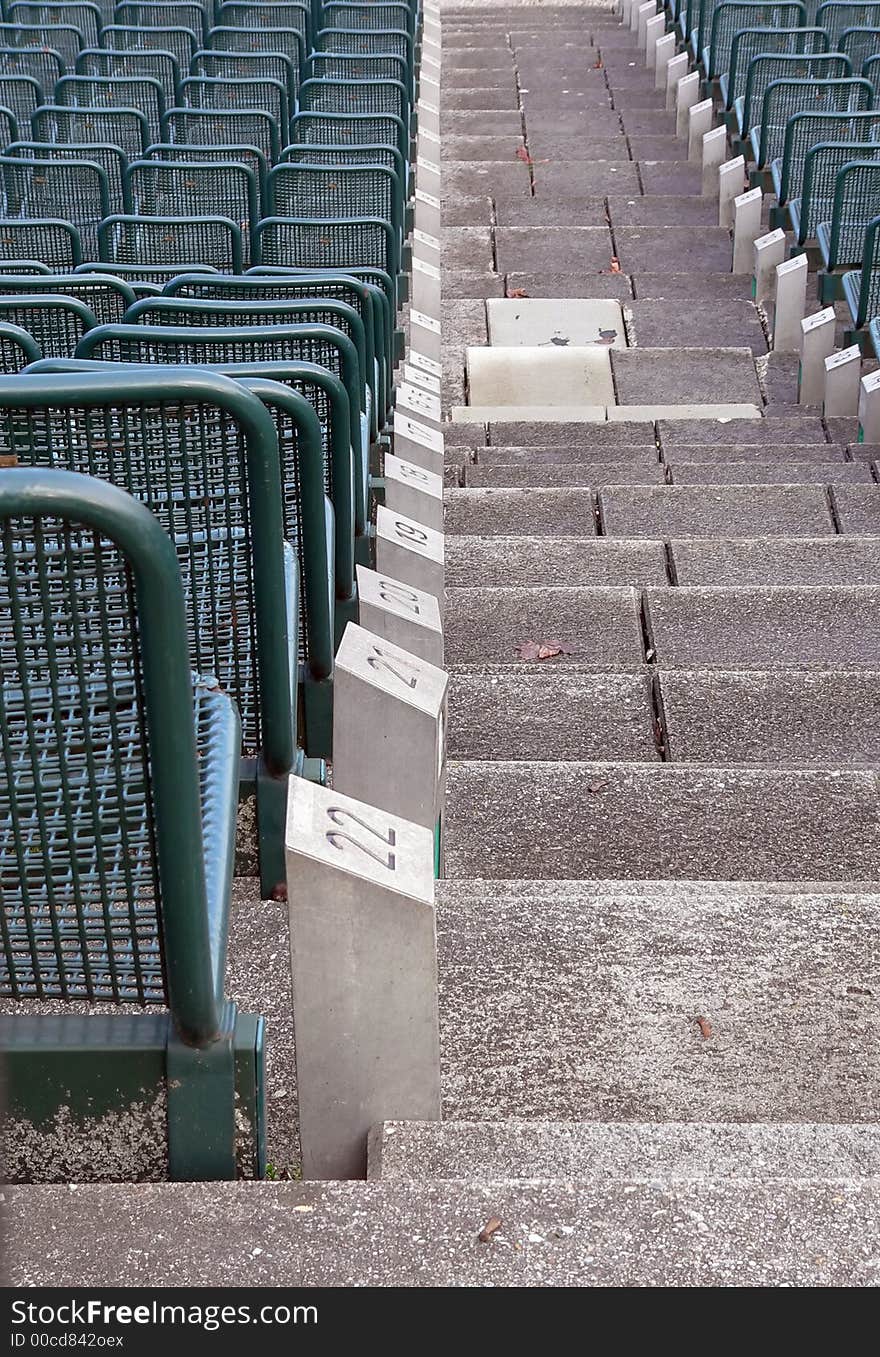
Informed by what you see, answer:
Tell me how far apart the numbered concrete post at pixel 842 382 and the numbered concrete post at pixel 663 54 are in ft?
24.6

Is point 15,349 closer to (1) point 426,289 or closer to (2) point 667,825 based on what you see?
(2) point 667,825

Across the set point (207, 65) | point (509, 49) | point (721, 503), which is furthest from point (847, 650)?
point (509, 49)

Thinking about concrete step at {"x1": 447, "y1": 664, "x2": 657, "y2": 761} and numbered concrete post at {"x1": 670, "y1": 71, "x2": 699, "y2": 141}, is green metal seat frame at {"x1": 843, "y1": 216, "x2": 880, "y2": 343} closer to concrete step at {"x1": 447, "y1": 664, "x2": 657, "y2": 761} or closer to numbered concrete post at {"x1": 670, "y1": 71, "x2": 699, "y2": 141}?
concrete step at {"x1": 447, "y1": 664, "x2": 657, "y2": 761}

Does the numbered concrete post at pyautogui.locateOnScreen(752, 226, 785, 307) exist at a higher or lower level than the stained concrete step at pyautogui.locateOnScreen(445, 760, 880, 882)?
higher

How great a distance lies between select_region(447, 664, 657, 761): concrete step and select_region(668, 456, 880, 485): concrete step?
2626 millimetres

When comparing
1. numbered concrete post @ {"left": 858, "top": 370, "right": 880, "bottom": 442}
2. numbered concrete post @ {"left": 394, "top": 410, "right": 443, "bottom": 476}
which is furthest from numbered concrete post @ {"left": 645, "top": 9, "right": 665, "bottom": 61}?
numbered concrete post @ {"left": 394, "top": 410, "right": 443, "bottom": 476}

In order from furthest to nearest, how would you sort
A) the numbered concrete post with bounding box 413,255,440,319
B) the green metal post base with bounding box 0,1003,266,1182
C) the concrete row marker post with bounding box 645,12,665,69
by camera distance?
the concrete row marker post with bounding box 645,12,665,69 < the numbered concrete post with bounding box 413,255,440,319 < the green metal post base with bounding box 0,1003,266,1182

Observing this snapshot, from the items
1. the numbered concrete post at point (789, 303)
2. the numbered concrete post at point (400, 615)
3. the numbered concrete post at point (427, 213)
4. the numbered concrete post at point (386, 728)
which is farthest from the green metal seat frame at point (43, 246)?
the numbered concrete post at point (427, 213)

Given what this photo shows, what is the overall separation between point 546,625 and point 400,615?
1.41m

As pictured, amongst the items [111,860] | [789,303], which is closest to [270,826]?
[111,860]

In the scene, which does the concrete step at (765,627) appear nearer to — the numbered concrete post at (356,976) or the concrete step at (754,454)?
the concrete step at (754,454)

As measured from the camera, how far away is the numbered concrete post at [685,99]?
45.5 feet

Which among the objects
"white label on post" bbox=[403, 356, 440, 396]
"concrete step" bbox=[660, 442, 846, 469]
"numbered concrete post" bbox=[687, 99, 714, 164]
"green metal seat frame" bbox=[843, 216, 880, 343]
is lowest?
"concrete step" bbox=[660, 442, 846, 469]

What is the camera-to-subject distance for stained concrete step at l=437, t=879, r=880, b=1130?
306 centimetres
